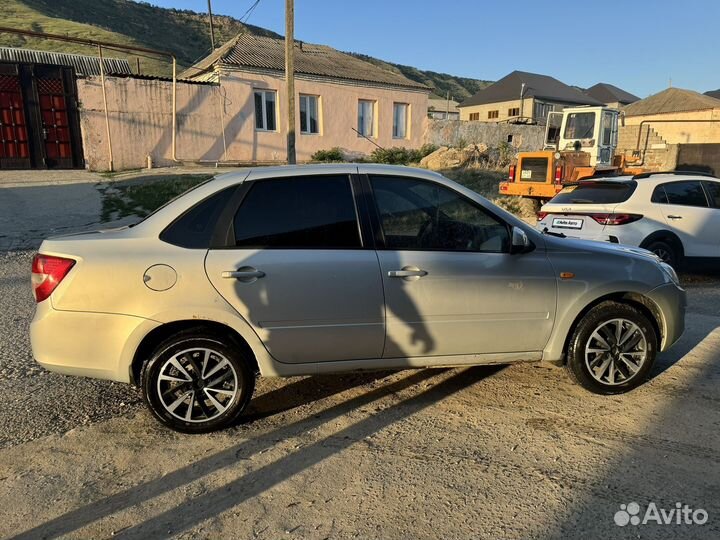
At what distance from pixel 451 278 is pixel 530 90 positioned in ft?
201

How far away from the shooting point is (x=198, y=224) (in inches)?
128

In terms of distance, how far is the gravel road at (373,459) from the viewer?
8.18ft

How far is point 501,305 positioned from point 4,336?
462cm

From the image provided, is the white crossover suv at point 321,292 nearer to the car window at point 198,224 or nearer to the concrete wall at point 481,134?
the car window at point 198,224

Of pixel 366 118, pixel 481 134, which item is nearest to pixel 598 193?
pixel 366 118

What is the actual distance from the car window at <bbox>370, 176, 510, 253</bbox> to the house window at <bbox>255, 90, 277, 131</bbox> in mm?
18042

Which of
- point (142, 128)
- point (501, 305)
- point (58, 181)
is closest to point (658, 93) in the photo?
point (142, 128)

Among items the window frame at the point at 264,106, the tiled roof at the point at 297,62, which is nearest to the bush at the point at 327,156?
the window frame at the point at 264,106

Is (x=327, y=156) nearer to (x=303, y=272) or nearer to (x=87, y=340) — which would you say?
(x=303, y=272)

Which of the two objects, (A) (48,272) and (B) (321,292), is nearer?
(A) (48,272)

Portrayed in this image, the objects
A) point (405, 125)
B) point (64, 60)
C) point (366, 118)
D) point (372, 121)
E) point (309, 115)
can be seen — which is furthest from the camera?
point (405, 125)

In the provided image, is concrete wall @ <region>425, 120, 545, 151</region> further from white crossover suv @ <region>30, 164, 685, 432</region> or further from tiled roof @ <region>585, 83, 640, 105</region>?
tiled roof @ <region>585, 83, 640, 105</region>

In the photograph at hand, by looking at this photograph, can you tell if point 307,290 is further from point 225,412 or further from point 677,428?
point 677,428

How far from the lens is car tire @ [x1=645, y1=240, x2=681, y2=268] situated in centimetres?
695
